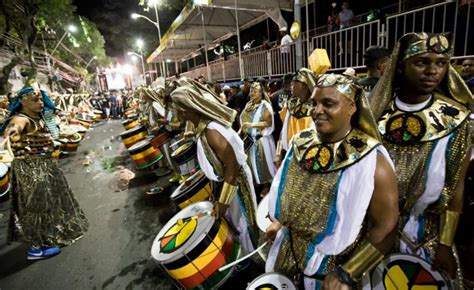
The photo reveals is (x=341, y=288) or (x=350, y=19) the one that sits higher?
(x=350, y=19)

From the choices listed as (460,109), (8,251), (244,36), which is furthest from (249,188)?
(244,36)

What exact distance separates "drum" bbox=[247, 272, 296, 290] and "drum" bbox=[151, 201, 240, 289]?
66cm

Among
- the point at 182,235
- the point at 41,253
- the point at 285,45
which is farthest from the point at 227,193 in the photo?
the point at 285,45

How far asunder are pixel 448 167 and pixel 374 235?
0.70 m

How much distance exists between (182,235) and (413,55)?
2107 mm

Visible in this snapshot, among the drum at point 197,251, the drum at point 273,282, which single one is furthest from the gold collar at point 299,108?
the drum at point 273,282

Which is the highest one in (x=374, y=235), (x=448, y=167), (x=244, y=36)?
(x=244, y=36)

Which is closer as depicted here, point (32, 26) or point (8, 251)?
point (8, 251)

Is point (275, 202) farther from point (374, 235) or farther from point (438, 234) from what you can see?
point (438, 234)

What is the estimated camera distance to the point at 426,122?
5.19ft

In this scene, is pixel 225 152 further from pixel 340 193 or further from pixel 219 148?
pixel 340 193

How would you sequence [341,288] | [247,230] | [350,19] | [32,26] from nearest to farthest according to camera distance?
[341,288]
[247,230]
[350,19]
[32,26]

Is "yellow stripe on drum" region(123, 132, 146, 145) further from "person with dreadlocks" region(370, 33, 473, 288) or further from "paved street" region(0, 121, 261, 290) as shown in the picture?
"person with dreadlocks" region(370, 33, 473, 288)

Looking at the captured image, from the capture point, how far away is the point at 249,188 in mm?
2695
